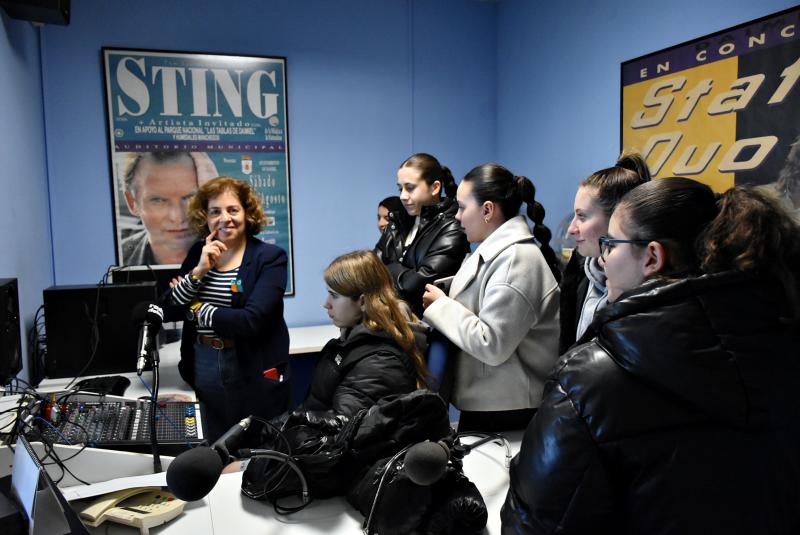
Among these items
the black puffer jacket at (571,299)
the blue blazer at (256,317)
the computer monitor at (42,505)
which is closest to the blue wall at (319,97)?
the blue blazer at (256,317)

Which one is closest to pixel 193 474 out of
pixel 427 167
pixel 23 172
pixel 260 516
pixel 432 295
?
pixel 260 516

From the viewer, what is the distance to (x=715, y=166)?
92.1 inches

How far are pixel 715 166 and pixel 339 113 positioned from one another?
2240 mm

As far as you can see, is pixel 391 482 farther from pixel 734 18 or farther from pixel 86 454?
pixel 734 18

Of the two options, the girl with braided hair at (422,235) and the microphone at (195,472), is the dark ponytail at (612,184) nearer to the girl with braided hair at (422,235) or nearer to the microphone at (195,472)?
the girl with braided hair at (422,235)

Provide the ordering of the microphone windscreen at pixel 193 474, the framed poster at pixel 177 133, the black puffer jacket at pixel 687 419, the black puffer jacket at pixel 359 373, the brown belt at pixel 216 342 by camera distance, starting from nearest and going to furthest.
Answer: the black puffer jacket at pixel 687 419, the microphone windscreen at pixel 193 474, the black puffer jacket at pixel 359 373, the brown belt at pixel 216 342, the framed poster at pixel 177 133

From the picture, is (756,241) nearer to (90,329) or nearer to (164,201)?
(90,329)

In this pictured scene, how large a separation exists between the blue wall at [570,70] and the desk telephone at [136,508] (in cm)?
261

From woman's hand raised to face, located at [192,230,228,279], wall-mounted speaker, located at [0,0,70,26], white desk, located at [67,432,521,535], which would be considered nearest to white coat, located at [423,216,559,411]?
white desk, located at [67,432,521,535]

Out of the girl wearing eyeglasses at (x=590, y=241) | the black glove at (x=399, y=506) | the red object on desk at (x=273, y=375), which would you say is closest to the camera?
the black glove at (x=399, y=506)

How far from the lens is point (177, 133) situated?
10.8 ft

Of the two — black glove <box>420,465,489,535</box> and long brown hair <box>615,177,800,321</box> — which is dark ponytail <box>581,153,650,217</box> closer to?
long brown hair <box>615,177,800,321</box>

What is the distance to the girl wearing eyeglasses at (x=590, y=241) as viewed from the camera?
157 centimetres

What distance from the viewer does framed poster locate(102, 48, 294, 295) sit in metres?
3.20
